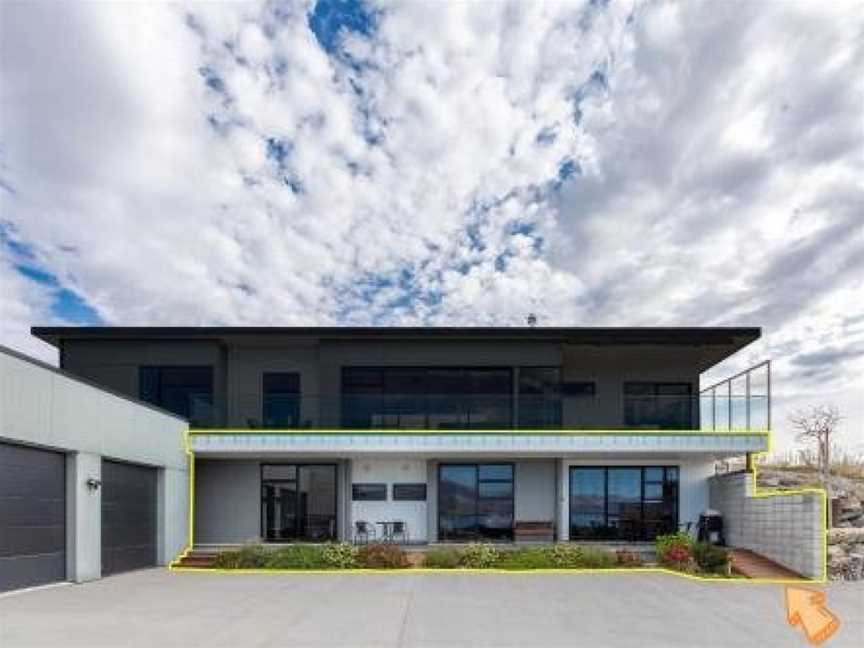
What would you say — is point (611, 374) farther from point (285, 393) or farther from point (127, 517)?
point (127, 517)

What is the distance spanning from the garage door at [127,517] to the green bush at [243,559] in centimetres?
173

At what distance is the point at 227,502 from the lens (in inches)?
906

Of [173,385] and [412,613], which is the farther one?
[173,385]

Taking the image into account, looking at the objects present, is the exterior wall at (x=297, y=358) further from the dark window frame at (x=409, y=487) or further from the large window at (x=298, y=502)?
the dark window frame at (x=409, y=487)

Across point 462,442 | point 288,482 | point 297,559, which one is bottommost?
point 297,559

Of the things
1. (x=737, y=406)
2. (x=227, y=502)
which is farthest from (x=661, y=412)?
(x=227, y=502)

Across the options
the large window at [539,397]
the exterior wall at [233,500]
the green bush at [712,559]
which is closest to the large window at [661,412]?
the large window at [539,397]

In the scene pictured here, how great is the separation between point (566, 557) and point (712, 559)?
3.18 meters

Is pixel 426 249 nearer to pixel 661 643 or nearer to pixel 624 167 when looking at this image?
pixel 624 167

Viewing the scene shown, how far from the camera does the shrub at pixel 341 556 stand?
1873 centimetres

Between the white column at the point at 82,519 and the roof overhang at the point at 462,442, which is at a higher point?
the roof overhang at the point at 462,442

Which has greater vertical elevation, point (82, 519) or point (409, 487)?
point (82, 519)

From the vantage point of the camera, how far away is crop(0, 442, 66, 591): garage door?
42.5 feet

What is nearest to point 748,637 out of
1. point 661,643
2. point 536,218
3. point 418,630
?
point 661,643
